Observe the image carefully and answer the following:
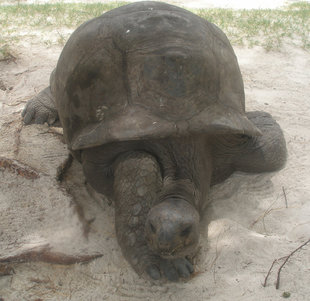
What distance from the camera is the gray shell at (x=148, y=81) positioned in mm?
2086

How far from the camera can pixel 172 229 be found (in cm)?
178

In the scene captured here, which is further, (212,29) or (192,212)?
(212,29)

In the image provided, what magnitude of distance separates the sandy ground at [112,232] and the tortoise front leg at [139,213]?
0.27 ft

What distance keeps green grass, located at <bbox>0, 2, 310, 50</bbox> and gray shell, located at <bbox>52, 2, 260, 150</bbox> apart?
9.55ft

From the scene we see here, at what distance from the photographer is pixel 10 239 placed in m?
2.16

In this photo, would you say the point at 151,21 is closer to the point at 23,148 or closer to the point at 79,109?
the point at 79,109

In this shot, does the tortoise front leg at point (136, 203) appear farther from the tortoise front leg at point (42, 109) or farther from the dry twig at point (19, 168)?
the tortoise front leg at point (42, 109)

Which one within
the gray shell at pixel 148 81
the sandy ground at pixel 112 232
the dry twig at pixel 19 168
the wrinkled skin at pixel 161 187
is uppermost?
the gray shell at pixel 148 81

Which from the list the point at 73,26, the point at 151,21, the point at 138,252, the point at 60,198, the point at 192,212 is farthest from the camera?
the point at 73,26

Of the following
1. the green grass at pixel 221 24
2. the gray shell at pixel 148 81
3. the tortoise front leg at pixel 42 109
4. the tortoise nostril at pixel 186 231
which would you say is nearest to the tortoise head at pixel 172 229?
the tortoise nostril at pixel 186 231

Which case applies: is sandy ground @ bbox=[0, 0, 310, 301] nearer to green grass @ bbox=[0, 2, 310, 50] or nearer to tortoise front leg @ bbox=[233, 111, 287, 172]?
tortoise front leg @ bbox=[233, 111, 287, 172]

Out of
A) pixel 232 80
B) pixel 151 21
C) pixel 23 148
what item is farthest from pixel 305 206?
pixel 23 148

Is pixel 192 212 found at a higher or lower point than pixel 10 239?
higher

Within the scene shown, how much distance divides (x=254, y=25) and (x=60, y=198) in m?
4.75
